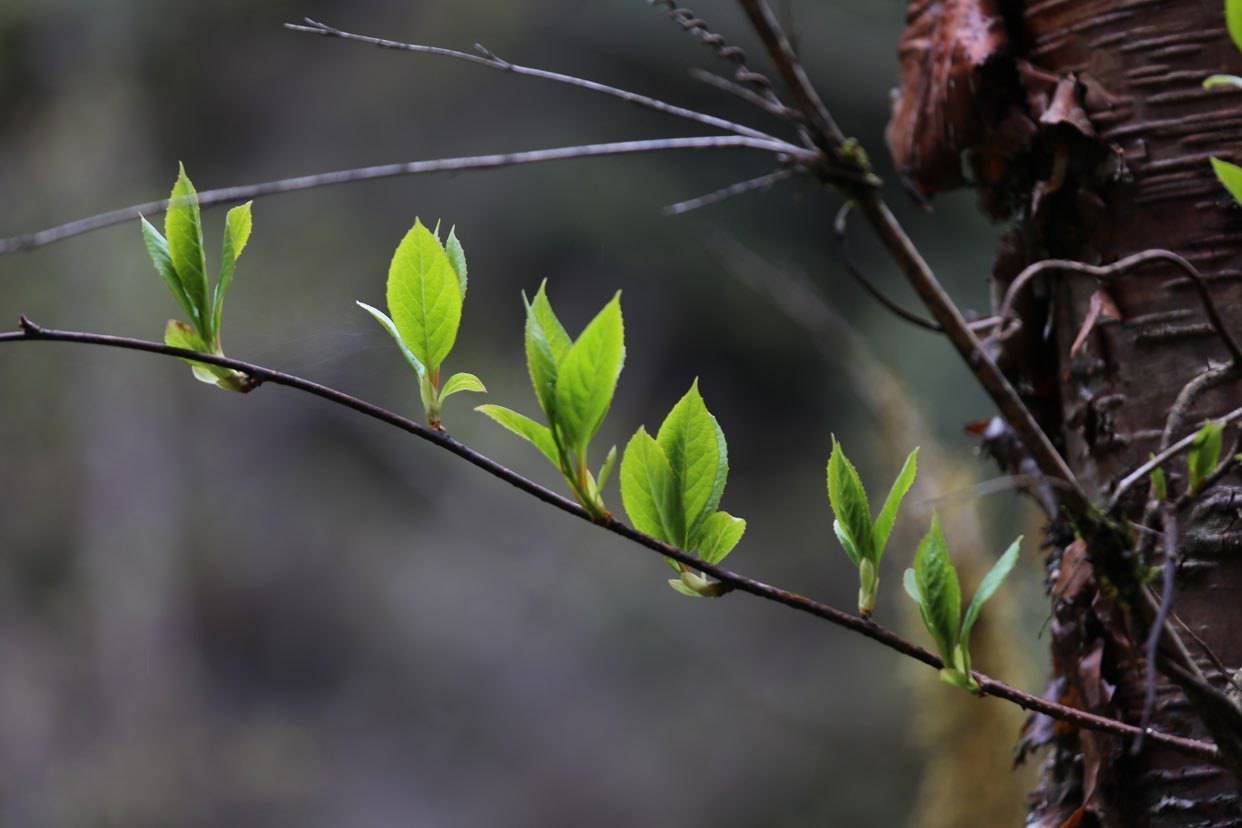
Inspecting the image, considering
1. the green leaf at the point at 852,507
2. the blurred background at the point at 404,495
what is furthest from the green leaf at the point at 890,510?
the blurred background at the point at 404,495

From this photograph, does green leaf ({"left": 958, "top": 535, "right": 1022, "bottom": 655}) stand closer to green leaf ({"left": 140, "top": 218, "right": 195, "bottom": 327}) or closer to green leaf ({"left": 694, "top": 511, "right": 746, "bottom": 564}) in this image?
green leaf ({"left": 694, "top": 511, "right": 746, "bottom": 564})

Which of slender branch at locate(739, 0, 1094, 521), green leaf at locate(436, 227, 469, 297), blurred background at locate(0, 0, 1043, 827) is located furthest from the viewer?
blurred background at locate(0, 0, 1043, 827)

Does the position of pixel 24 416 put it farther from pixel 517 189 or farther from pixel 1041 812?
pixel 1041 812

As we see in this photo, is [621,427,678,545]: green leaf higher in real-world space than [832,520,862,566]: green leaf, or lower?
higher

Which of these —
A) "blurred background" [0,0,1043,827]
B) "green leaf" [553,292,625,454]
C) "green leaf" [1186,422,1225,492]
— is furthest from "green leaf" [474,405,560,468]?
"blurred background" [0,0,1043,827]

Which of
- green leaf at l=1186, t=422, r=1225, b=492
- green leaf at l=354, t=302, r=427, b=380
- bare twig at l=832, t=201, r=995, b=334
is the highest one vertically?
bare twig at l=832, t=201, r=995, b=334

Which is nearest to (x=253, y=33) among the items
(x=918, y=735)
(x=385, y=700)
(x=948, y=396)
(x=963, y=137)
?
(x=385, y=700)
